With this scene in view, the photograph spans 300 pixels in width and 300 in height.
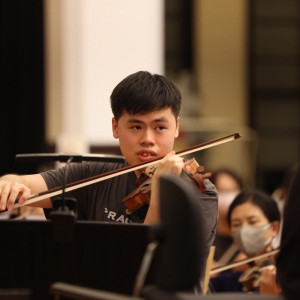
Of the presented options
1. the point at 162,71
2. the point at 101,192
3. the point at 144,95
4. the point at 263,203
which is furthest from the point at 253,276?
the point at 162,71

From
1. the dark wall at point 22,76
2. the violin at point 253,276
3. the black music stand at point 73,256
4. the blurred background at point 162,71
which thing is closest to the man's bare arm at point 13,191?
the black music stand at point 73,256

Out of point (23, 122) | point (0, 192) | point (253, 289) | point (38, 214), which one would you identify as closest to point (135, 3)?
point (23, 122)

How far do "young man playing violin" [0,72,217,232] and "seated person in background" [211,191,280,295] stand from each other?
0.89m

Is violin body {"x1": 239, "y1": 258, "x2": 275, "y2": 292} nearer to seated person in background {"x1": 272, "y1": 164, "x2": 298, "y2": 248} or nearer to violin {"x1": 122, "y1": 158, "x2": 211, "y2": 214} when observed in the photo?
seated person in background {"x1": 272, "y1": 164, "x2": 298, "y2": 248}

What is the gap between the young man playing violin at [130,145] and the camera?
102 inches

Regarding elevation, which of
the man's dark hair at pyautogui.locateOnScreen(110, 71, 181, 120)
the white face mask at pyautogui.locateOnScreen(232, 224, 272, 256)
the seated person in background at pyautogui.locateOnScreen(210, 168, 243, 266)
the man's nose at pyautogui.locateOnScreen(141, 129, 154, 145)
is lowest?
the seated person in background at pyautogui.locateOnScreen(210, 168, 243, 266)

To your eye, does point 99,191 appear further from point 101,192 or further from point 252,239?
point 252,239

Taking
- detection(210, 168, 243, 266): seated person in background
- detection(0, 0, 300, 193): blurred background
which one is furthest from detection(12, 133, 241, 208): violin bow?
detection(0, 0, 300, 193): blurred background

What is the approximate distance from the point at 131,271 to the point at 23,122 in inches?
221

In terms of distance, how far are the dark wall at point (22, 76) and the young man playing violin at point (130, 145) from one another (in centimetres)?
496

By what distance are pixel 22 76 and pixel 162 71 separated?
1628 mm

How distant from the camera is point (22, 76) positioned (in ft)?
25.1

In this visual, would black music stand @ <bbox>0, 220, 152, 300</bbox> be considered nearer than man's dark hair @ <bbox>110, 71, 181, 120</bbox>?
Yes

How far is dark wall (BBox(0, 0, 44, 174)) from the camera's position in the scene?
7.64 metres
